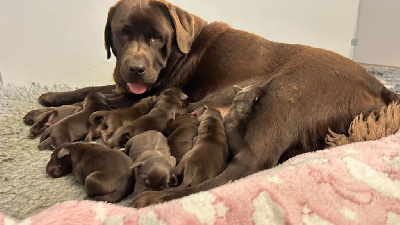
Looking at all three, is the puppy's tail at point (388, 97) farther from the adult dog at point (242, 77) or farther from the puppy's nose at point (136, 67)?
the puppy's nose at point (136, 67)

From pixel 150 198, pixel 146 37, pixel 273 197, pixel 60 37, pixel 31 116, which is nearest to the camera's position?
pixel 273 197

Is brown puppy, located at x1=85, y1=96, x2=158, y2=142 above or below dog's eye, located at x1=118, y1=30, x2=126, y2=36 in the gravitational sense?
below

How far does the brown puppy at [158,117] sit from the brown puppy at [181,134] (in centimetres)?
4

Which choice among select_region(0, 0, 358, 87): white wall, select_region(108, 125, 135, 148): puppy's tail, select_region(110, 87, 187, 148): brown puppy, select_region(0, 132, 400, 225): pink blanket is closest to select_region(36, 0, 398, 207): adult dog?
select_region(110, 87, 187, 148): brown puppy

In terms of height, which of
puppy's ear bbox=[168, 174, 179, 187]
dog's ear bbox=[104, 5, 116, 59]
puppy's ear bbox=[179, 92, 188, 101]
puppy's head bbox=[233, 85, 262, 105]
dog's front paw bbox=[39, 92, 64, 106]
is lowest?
dog's front paw bbox=[39, 92, 64, 106]

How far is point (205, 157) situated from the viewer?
4.15 feet

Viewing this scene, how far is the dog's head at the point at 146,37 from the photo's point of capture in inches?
73.4

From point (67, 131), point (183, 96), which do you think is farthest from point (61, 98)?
point (183, 96)

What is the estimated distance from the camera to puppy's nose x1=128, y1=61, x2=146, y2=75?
1.81 m

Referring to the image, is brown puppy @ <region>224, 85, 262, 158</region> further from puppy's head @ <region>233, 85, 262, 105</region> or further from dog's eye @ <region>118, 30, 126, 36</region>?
dog's eye @ <region>118, 30, 126, 36</region>

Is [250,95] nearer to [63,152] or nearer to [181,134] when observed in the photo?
[181,134]

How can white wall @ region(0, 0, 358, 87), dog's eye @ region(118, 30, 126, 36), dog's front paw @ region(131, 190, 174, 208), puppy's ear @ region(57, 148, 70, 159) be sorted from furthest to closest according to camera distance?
white wall @ region(0, 0, 358, 87) → dog's eye @ region(118, 30, 126, 36) → puppy's ear @ region(57, 148, 70, 159) → dog's front paw @ region(131, 190, 174, 208)

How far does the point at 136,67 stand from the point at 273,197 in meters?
1.14

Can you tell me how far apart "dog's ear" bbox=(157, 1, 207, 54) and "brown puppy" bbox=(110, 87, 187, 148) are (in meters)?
0.26
